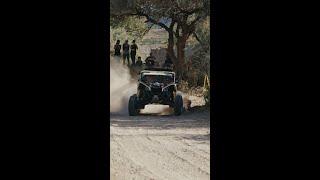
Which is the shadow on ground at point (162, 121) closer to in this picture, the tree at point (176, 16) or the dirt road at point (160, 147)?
the dirt road at point (160, 147)

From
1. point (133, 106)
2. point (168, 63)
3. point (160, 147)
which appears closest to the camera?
point (160, 147)

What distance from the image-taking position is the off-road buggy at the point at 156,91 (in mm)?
14500

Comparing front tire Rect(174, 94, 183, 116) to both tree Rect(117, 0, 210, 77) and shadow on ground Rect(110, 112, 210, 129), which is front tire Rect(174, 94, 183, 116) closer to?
shadow on ground Rect(110, 112, 210, 129)

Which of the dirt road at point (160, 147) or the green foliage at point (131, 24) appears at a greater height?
the green foliage at point (131, 24)

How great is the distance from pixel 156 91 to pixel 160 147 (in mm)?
3393

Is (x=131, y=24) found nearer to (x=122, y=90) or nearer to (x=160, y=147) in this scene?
(x=122, y=90)

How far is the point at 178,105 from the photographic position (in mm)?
15688

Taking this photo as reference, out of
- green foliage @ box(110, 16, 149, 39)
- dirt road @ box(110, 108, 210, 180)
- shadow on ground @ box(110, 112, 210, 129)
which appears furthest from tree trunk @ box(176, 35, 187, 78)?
dirt road @ box(110, 108, 210, 180)

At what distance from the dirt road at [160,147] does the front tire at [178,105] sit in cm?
20

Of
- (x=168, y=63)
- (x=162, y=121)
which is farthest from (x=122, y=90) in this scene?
(x=162, y=121)

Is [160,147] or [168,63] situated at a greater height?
[168,63]

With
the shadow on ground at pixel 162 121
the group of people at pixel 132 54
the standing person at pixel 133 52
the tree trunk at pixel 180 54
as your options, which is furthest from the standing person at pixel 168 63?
the shadow on ground at pixel 162 121

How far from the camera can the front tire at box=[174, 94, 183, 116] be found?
15212mm
